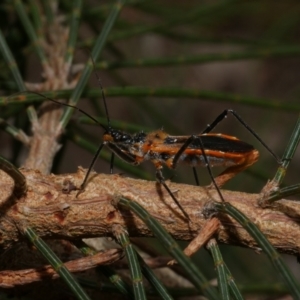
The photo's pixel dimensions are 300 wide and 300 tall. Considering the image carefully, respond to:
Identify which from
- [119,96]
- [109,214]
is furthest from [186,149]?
[109,214]

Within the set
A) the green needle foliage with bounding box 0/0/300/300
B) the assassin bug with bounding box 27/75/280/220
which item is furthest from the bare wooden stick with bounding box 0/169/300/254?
the assassin bug with bounding box 27/75/280/220

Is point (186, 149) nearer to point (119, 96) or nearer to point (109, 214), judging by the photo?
point (119, 96)

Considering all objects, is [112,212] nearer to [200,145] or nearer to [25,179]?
[25,179]

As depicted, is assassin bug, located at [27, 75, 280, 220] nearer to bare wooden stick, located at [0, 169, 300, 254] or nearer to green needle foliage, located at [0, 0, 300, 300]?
green needle foliage, located at [0, 0, 300, 300]

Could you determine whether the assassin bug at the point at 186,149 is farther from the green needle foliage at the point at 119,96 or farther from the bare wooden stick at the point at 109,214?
the bare wooden stick at the point at 109,214

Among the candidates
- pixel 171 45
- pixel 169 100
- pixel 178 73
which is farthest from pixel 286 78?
pixel 178 73

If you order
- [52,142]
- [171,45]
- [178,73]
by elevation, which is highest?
[171,45]
